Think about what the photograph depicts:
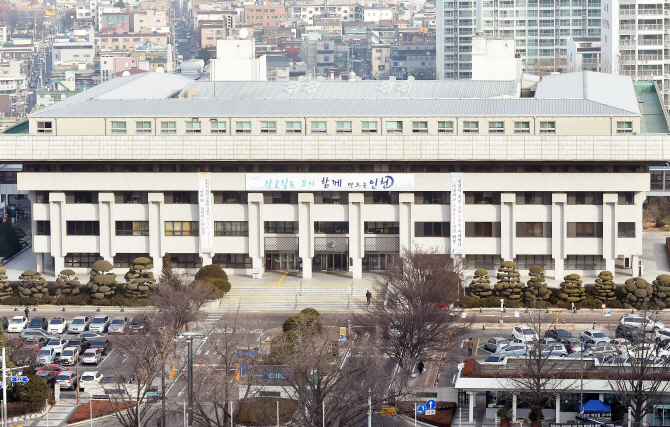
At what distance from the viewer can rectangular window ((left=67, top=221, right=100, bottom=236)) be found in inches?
4584

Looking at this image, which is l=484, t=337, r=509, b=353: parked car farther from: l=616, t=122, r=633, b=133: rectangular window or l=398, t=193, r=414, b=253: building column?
l=616, t=122, r=633, b=133: rectangular window

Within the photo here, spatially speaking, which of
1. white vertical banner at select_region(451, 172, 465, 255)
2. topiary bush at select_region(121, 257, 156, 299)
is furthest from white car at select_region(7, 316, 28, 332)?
white vertical banner at select_region(451, 172, 465, 255)

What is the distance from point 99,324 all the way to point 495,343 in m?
28.9

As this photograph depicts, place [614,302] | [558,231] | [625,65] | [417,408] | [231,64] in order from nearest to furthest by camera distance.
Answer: [417,408] → [614,302] → [558,231] → [231,64] → [625,65]

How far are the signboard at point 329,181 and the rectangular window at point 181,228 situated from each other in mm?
6019

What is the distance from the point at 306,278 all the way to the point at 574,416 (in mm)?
40962

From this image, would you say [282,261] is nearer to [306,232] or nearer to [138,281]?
[306,232]

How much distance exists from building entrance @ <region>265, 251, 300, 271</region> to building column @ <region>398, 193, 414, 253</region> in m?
9.81

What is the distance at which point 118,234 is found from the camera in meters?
116

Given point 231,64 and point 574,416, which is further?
point 231,64


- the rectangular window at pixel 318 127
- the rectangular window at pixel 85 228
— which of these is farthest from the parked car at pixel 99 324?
the rectangular window at pixel 318 127

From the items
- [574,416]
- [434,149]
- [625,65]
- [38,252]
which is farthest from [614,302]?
[625,65]

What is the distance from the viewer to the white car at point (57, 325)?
327 ft

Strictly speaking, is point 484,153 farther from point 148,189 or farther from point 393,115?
point 148,189
